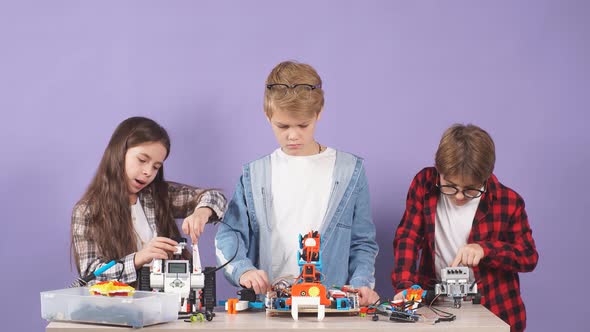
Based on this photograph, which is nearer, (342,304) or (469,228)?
(342,304)

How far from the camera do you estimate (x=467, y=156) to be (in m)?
1.97

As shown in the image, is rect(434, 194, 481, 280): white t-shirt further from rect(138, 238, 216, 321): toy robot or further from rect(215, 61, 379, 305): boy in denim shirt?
rect(138, 238, 216, 321): toy robot

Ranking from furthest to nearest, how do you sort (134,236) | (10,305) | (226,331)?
(10,305) < (134,236) < (226,331)

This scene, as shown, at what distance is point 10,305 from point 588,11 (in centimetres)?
210

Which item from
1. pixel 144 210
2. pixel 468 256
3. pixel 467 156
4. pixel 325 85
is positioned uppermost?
pixel 325 85

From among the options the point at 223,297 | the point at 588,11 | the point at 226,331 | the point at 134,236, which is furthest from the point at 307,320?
the point at 588,11

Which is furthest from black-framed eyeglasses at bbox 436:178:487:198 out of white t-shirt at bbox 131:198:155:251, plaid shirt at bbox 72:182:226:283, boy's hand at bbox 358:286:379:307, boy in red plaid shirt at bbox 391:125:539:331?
white t-shirt at bbox 131:198:155:251

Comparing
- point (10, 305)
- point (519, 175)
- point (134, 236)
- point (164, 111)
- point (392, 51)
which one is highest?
point (392, 51)

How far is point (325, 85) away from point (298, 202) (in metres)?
0.49

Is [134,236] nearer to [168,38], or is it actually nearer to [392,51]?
[168,38]

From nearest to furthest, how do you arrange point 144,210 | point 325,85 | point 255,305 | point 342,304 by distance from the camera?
point 342,304 < point 255,305 < point 144,210 < point 325,85

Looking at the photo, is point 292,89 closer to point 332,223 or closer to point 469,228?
point 332,223

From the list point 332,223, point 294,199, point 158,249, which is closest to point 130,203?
point 158,249

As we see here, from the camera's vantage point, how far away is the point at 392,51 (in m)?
2.44
